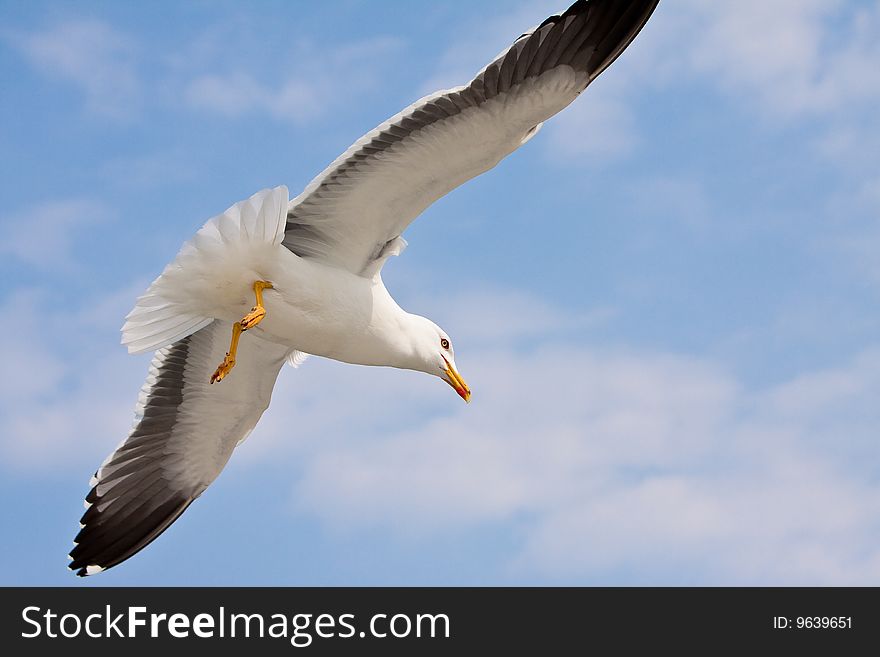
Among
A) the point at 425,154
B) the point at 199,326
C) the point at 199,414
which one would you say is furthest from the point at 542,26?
the point at 199,414

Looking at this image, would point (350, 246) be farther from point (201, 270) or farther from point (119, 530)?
point (119, 530)

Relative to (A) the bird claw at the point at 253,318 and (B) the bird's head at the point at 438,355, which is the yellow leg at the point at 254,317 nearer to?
(A) the bird claw at the point at 253,318

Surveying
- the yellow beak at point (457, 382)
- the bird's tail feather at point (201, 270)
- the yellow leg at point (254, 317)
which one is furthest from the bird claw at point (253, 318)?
the yellow beak at point (457, 382)

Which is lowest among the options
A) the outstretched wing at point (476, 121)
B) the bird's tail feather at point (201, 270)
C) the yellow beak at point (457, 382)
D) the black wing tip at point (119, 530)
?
the black wing tip at point (119, 530)

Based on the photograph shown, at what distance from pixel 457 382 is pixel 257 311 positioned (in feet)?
4.96

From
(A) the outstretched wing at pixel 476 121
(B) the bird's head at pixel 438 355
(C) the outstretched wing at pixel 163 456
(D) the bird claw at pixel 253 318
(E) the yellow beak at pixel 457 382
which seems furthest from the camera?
(C) the outstretched wing at pixel 163 456

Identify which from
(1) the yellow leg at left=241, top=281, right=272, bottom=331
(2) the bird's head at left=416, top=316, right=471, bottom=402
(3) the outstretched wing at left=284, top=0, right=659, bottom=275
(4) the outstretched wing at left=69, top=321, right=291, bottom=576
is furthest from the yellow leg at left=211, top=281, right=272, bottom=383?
(4) the outstretched wing at left=69, top=321, right=291, bottom=576

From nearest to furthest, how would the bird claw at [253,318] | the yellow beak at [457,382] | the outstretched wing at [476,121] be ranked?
the outstretched wing at [476,121] → the bird claw at [253,318] → the yellow beak at [457,382]

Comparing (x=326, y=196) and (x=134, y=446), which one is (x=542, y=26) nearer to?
(x=326, y=196)

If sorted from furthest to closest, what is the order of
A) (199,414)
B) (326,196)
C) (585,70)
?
(199,414), (326,196), (585,70)

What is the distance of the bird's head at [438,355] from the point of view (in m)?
7.82

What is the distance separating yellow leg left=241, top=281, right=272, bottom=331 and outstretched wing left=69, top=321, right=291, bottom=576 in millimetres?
1507

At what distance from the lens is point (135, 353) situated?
23.5 feet

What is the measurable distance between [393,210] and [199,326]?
128 cm
